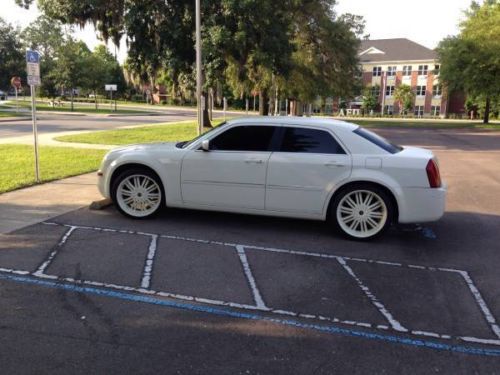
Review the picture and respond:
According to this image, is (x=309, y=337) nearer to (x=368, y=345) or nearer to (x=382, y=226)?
(x=368, y=345)

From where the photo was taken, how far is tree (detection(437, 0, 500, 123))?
3541cm

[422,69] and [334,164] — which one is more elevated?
[422,69]

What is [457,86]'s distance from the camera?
38344 mm

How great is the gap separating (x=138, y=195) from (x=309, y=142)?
8.20 ft

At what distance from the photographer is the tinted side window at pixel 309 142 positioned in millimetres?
6113

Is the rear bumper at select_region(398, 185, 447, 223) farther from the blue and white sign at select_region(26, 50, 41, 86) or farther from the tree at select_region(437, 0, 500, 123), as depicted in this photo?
the tree at select_region(437, 0, 500, 123)

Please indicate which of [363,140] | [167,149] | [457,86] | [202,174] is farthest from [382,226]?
[457,86]

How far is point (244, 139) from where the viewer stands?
251 inches

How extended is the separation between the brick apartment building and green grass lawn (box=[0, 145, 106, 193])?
72507 mm

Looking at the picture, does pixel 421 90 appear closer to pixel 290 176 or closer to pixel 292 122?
pixel 292 122

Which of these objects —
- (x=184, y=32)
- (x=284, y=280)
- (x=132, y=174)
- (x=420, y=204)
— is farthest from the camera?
(x=184, y=32)

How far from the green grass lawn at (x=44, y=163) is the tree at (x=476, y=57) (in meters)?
31.3

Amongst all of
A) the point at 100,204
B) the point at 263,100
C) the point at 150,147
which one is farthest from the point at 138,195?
the point at 263,100

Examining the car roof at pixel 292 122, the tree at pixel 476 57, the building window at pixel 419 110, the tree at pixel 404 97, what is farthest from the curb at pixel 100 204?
the building window at pixel 419 110
